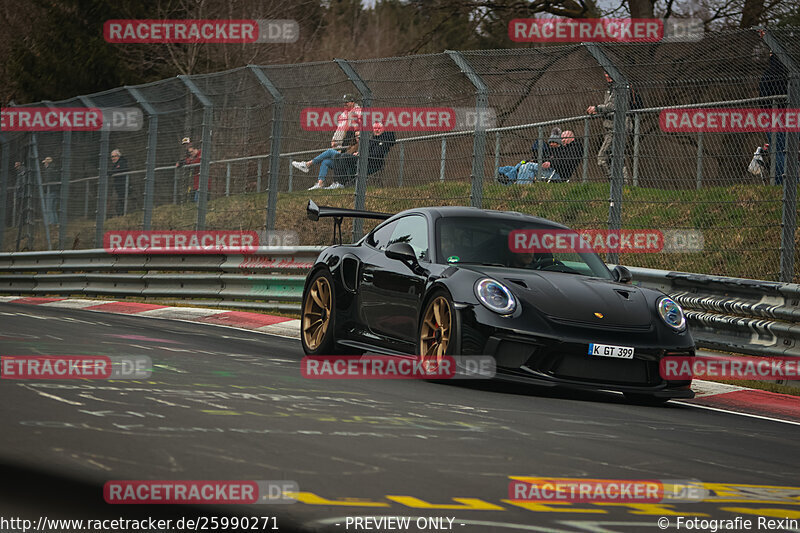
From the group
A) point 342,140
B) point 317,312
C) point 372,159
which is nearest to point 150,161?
point 342,140

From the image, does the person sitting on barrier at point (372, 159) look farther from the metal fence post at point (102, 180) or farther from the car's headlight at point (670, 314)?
the metal fence post at point (102, 180)

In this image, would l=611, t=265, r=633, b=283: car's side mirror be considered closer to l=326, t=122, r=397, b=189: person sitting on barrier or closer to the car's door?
the car's door

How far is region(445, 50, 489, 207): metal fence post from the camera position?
12.9m

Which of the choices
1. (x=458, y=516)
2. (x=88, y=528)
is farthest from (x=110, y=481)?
(x=458, y=516)

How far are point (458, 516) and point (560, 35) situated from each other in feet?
78.4

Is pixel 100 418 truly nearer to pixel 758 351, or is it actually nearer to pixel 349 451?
pixel 349 451

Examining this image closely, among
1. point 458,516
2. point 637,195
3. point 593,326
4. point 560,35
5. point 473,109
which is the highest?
point 560,35

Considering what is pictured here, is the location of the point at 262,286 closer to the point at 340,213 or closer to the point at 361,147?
the point at 361,147

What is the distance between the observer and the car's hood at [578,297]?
7840mm

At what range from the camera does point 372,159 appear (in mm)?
Result: 14414

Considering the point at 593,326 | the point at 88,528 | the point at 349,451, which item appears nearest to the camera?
the point at 88,528

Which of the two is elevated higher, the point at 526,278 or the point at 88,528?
the point at 526,278

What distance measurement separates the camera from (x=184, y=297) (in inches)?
675

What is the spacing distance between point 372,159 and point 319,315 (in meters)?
4.82
